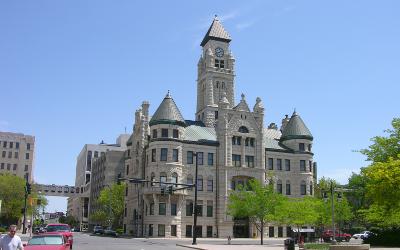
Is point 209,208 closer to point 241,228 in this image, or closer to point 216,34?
point 241,228

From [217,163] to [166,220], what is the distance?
1355 centimetres

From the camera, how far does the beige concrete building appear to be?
146 m

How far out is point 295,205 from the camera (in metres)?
63.4

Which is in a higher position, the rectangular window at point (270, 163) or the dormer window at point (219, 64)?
the dormer window at point (219, 64)

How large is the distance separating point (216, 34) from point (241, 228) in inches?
1586

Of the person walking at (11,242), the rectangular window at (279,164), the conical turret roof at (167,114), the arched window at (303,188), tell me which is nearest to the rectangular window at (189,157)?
the conical turret roof at (167,114)

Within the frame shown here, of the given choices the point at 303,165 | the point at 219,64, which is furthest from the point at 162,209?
the point at 219,64

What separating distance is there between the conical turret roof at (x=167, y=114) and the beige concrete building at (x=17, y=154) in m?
81.1

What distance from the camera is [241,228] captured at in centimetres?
8194

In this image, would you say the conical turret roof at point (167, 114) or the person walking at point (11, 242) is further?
the conical turret roof at point (167, 114)

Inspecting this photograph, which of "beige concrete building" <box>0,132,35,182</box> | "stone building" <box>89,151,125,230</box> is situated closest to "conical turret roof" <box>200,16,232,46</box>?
"stone building" <box>89,151,125,230</box>

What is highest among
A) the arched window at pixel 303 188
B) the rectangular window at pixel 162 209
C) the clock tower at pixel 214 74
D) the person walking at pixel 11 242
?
the clock tower at pixel 214 74

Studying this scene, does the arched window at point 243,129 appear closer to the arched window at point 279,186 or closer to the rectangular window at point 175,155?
the arched window at point 279,186

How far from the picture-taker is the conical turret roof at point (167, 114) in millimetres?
78438
